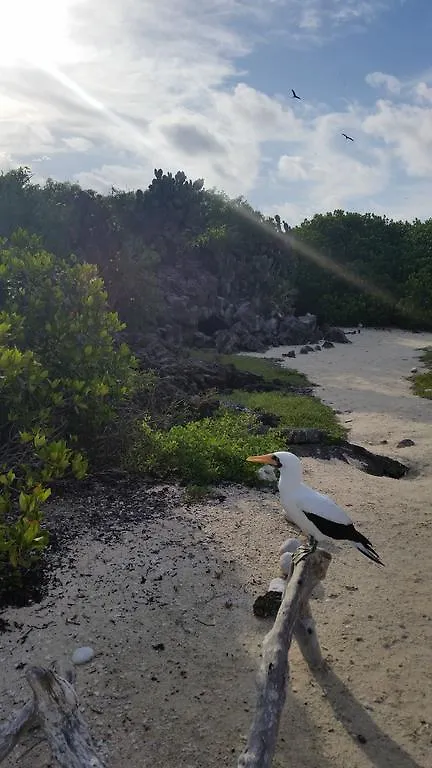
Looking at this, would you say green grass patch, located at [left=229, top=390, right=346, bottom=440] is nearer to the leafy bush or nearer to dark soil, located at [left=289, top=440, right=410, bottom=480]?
dark soil, located at [left=289, top=440, right=410, bottom=480]

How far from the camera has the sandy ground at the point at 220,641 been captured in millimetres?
4523

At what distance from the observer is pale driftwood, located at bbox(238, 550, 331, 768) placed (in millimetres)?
3576

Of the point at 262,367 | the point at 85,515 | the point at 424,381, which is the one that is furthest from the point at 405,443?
the point at 262,367

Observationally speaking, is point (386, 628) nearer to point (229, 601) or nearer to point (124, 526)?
point (229, 601)

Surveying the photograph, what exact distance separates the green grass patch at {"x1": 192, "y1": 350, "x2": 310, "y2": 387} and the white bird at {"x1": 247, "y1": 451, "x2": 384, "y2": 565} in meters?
12.4

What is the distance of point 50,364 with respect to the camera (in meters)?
8.53

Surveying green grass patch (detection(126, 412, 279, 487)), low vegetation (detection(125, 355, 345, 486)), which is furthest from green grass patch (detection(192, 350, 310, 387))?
green grass patch (detection(126, 412, 279, 487))

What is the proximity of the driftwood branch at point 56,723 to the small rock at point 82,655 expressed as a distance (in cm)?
158

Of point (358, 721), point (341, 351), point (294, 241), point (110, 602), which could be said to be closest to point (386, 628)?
point (358, 721)

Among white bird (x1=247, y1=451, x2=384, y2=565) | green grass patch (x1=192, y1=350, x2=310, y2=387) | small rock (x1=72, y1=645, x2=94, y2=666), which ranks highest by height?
white bird (x1=247, y1=451, x2=384, y2=565)

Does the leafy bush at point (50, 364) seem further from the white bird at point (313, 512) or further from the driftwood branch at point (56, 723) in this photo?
the driftwood branch at point (56, 723)

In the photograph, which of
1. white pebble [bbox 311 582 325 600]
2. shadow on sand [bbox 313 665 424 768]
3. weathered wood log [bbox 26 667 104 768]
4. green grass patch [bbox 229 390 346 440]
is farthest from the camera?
green grass patch [bbox 229 390 346 440]

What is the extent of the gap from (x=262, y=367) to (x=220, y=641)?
52.4ft

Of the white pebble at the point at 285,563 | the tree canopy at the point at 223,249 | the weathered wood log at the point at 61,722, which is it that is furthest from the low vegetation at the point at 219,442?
the tree canopy at the point at 223,249
